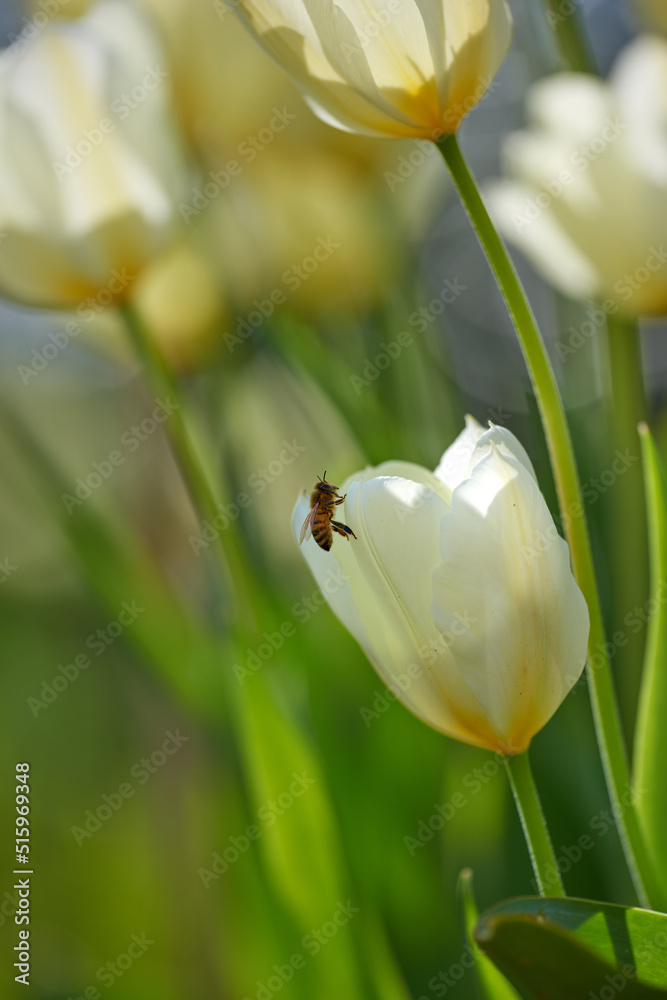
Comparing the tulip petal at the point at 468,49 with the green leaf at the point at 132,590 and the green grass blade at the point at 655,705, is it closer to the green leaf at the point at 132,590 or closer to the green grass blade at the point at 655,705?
the green grass blade at the point at 655,705

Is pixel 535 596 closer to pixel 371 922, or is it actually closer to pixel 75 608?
pixel 371 922

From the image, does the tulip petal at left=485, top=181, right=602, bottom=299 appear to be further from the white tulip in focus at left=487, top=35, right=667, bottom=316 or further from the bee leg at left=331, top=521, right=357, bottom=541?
the bee leg at left=331, top=521, right=357, bottom=541

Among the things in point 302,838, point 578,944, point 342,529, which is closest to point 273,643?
point 302,838

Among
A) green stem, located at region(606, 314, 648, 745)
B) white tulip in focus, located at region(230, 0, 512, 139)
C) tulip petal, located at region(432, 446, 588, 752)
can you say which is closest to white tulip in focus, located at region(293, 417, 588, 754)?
tulip petal, located at region(432, 446, 588, 752)

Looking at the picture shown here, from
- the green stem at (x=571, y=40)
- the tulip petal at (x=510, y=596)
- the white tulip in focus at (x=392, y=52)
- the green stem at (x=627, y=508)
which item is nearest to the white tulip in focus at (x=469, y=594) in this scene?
the tulip petal at (x=510, y=596)

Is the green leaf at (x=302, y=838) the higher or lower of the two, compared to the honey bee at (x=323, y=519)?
lower

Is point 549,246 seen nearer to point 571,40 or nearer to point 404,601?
point 571,40
